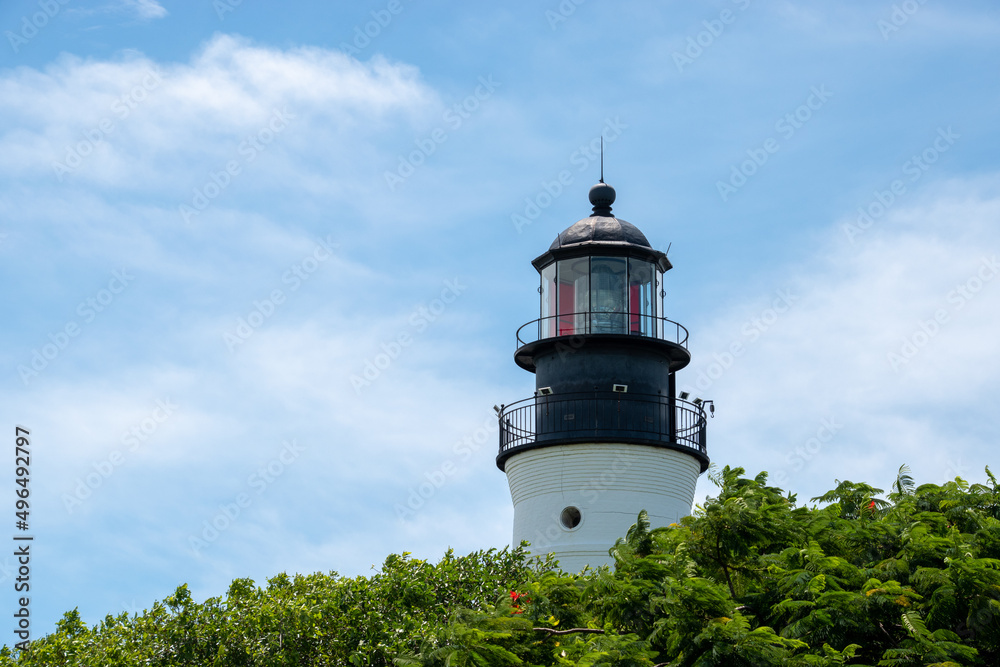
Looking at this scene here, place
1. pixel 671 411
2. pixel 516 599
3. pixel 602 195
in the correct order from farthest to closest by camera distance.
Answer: pixel 602 195, pixel 671 411, pixel 516 599

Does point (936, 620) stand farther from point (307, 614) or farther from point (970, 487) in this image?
point (307, 614)

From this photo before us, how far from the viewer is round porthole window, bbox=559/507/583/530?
2681 centimetres

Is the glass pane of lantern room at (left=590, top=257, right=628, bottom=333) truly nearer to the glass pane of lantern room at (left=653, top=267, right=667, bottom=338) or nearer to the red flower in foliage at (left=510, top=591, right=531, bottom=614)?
the glass pane of lantern room at (left=653, top=267, right=667, bottom=338)

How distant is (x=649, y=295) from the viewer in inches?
1134

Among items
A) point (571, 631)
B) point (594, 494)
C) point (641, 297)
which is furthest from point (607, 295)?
point (571, 631)

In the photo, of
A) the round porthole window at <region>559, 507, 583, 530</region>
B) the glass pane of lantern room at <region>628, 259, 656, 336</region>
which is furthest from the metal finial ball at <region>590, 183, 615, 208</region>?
the round porthole window at <region>559, 507, 583, 530</region>

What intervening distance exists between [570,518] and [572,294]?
5.12 m

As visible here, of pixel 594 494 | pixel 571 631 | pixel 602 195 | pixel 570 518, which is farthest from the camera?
pixel 602 195

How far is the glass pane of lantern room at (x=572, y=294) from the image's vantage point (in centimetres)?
2831

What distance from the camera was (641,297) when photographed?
28.7 m

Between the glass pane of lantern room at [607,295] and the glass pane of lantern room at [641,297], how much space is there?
19cm

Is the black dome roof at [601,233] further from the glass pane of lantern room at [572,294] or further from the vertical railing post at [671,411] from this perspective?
the vertical railing post at [671,411]

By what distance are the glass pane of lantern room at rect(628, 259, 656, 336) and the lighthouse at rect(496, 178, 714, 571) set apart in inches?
0.9

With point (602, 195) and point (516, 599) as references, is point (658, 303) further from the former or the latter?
point (516, 599)
